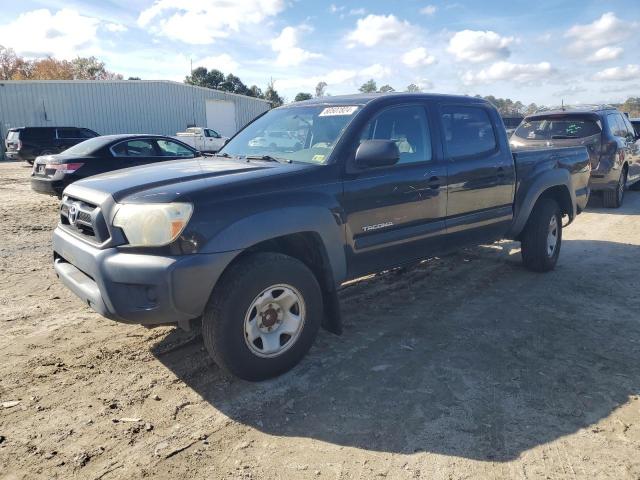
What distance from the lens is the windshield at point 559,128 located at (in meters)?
9.52

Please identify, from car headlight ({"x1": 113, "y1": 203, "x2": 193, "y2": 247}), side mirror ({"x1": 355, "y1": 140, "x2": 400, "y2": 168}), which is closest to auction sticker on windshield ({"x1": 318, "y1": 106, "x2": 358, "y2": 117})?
side mirror ({"x1": 355, "y1": 140, "x2": 400, "y2": 168})

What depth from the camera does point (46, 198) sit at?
11.6 m

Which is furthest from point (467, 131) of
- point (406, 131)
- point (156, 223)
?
point (156, 223)

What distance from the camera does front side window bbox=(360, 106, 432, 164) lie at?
3.98m

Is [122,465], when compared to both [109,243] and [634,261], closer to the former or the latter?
[109,243]

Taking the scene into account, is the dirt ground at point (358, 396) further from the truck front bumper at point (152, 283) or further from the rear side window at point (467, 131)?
the rear side window at point (467, 131)

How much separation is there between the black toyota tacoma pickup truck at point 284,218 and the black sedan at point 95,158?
17.6ft

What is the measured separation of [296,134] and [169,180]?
1.31 meters

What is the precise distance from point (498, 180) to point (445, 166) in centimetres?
90

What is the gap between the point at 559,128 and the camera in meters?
9.72

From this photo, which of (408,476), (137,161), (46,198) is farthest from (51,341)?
(46,198)

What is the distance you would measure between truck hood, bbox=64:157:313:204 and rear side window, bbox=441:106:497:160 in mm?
1680

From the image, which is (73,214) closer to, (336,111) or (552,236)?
A: (336,111)

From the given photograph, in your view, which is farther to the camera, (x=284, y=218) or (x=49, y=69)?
(x=49, y=69)
